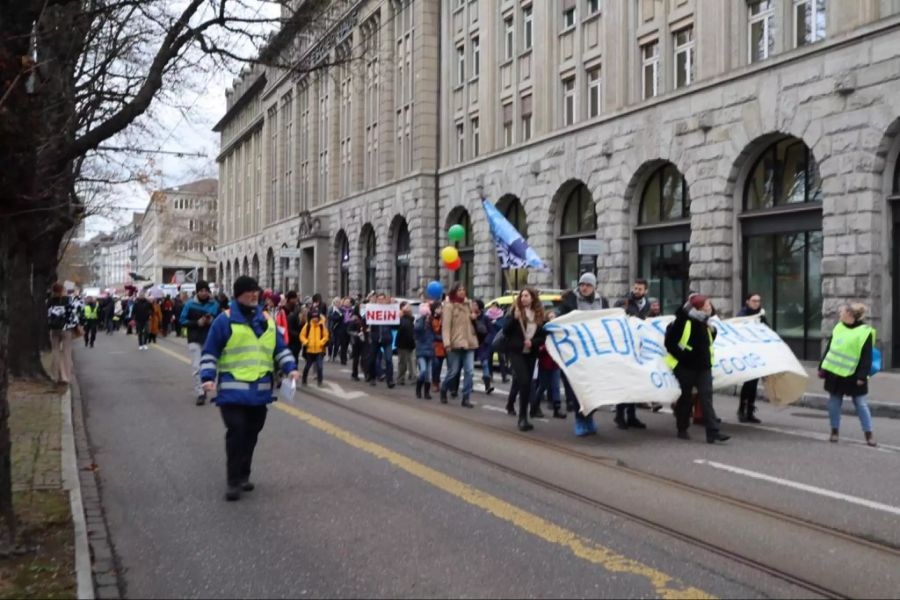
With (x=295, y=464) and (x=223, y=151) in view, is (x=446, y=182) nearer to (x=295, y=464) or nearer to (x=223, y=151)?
(x=295, y=464)

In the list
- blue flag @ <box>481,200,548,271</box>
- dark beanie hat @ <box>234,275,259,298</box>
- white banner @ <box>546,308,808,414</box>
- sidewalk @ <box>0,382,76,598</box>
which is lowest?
sidewalk @ <box>0,382,76,598</box>

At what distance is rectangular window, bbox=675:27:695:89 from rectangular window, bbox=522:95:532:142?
26.3 feet

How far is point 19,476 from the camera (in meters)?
7.91

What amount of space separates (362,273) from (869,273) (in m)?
32.0

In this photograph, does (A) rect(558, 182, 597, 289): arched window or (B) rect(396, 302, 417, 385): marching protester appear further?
(A) rect(558, 182, 597, 289): arched window

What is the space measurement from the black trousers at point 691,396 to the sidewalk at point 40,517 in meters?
6.59

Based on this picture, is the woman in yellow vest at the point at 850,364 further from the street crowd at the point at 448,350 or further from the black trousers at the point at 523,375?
the black trousers at the point at 523,375

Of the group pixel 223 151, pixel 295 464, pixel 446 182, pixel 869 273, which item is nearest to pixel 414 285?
pixel 446 182

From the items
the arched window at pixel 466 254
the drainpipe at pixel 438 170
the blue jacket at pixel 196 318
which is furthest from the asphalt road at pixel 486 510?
the drainpipe at pixel 438 170

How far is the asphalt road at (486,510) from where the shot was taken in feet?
17.6

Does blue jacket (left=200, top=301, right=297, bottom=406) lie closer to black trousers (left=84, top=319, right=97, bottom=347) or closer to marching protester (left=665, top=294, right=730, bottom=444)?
marching protester (left=665, top=294, right=730, bottom=444)

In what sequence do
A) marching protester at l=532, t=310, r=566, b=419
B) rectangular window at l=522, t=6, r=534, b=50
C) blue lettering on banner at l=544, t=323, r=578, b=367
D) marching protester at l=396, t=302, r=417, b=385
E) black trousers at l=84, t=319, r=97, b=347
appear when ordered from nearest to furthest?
blue lettering on banner at l=544, t=323, r=578, b=367 → marching protester at l=532, t=310, r=566, b=419 → marching protester at l=396, t=302, r=417, b=385 → black trousers at l=84, t=319, r=97, b=347 → rectangular window at l=522, t=6, r=534, b=50

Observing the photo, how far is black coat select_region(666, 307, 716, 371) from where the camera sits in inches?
414

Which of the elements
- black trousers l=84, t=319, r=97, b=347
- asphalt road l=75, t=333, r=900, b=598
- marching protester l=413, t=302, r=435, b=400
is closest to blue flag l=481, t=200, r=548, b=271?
marching protester l=413, t=302, r=435, b=400
